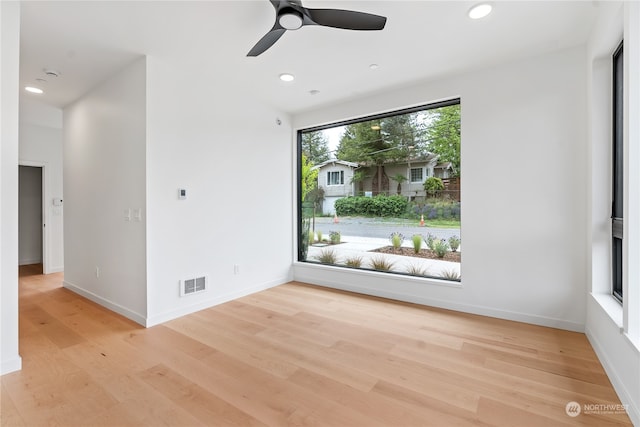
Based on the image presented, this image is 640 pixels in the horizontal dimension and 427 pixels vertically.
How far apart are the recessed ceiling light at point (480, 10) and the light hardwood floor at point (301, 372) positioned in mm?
2717

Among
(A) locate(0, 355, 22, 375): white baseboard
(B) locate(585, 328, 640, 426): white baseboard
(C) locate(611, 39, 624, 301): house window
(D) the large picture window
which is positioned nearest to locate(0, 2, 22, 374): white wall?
(A) locate(0, 355, 22, 375): white baseboard

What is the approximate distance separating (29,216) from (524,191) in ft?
29.3

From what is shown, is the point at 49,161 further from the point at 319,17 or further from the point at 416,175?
the point at 416,175

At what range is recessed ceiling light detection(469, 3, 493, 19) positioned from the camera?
2281mm

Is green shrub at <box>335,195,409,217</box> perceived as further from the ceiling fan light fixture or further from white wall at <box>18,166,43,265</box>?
white wall at <box>18,166,43,265</box>

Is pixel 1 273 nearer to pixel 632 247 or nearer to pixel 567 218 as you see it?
pixel 632 247

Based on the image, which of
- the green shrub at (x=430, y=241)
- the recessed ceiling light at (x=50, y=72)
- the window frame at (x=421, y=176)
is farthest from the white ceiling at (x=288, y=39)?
the green shrub at (x=430, y=241)

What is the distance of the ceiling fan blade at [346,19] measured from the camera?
79.5 inches

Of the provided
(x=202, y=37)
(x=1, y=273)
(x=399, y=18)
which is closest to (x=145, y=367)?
(x=1, y=273)

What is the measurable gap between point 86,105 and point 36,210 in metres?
4.26

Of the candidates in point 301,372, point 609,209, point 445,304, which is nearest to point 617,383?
point 609,209

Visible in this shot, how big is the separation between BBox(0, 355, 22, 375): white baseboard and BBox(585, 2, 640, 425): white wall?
401cm

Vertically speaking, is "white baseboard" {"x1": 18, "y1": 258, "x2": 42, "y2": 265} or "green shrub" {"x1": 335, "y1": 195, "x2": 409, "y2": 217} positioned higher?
"green shrub" {"x1": 335, "y1": 195, "x2": 409, "y2": 217}

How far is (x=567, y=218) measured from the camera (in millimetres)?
2928
